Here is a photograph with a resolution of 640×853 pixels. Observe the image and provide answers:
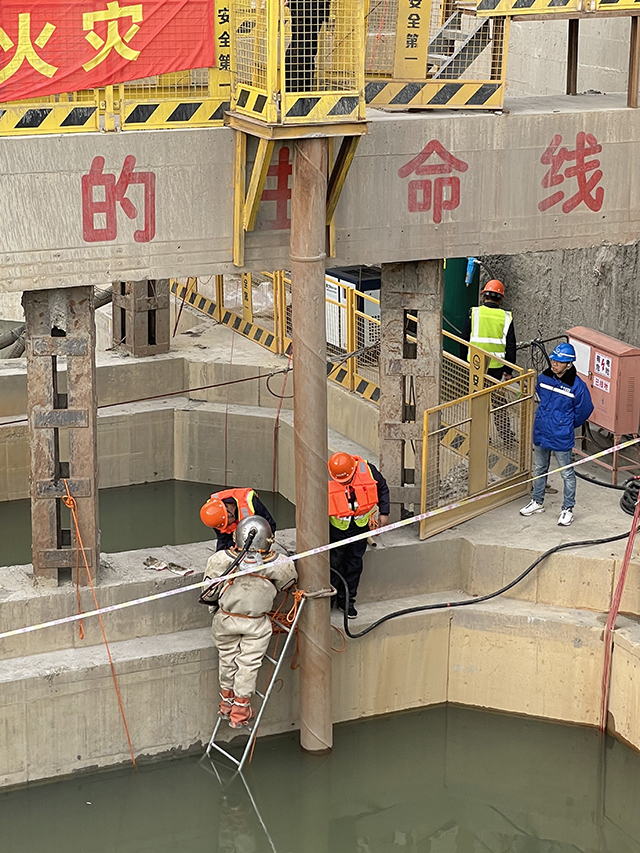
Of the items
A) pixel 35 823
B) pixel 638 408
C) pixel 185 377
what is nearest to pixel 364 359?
pixel 185 377

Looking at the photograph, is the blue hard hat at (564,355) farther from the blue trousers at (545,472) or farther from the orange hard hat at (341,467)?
the orange hard hat at (341,467)

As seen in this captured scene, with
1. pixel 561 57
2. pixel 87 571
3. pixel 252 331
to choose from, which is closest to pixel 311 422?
pixel 87 571

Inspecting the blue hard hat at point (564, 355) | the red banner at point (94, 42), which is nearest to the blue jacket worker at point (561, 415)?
the blue hard hat at point (564, 355)

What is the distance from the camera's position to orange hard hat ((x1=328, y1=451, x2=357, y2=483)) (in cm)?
1048

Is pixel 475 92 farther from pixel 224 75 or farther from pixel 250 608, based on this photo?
pixel 250 608

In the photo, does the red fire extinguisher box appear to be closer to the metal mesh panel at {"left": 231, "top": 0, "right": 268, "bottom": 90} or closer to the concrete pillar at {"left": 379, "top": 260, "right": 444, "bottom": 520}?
the concrete pillar at {"left": 379, "top": 260, "right": 444, "bottom": 520}

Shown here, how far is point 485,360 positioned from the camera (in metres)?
13.6

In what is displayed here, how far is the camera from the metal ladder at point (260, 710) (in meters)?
10.3

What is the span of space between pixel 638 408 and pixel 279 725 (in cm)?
507

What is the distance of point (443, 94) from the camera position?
10.6m

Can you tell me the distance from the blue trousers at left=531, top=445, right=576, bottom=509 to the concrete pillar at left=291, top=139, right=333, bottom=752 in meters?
2.57

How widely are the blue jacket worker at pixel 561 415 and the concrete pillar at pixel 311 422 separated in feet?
7.91

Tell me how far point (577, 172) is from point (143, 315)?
7.47m

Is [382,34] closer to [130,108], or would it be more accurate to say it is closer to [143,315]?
[130,108]
